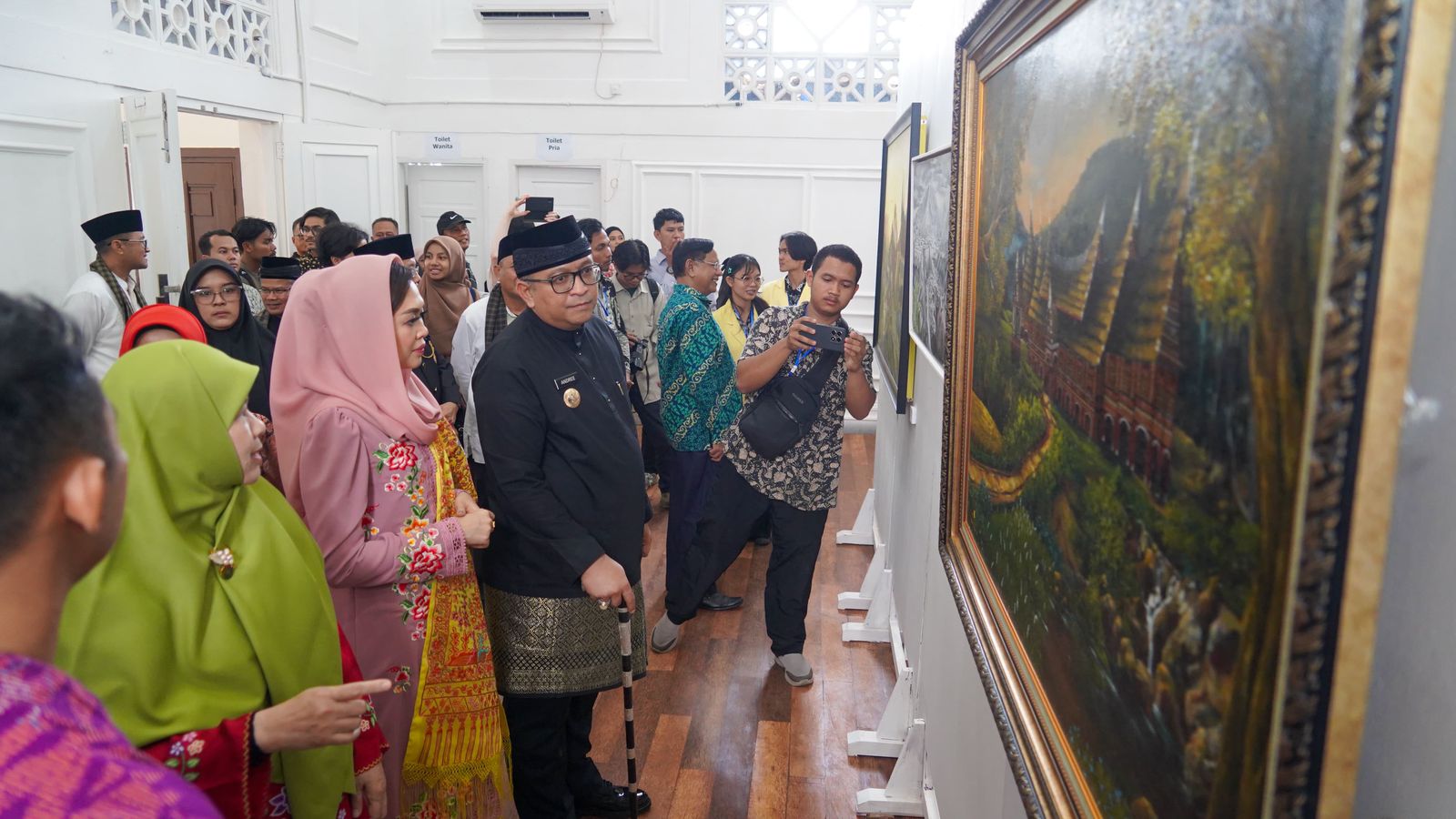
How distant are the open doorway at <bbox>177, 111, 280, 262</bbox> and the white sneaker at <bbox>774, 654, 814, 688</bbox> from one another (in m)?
5.01

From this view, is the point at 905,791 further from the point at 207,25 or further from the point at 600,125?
the point at 600,125

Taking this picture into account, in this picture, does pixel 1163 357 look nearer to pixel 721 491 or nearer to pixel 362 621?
pixel 362 621

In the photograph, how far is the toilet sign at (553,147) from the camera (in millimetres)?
9172

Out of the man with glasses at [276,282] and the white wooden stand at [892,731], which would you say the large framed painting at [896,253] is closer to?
the white wooden stand at [892,731]

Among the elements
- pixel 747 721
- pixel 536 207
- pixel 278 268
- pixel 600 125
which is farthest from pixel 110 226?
pixel 600 125

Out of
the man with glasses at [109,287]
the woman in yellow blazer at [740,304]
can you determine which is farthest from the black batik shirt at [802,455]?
the man with glasses at [109,287]

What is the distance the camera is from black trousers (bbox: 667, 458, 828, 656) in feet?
12.5

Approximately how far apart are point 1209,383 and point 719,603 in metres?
4.12

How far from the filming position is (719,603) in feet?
15.5

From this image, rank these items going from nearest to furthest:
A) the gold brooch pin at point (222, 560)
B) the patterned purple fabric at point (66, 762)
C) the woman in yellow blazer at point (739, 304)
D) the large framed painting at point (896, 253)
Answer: the patterned purple fabric at point (66, 762)
the gold brooch pin at point (222, 560)
the large framed painting at point (896, 253)
the woman in yellow blazer at point (739, 304)

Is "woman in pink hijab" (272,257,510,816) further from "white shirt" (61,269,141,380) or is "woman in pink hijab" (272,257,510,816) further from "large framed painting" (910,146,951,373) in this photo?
"white shirt" (61,269,141,380)

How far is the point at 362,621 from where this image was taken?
229 cm

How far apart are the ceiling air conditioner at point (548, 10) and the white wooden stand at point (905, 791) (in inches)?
302

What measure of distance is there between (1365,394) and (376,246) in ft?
11.9
